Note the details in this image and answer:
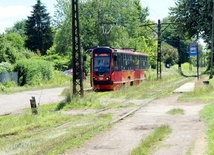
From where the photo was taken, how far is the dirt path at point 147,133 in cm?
1086

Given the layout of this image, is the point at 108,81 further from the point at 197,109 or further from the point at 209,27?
the point at 209,27

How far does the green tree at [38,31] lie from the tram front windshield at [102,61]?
71.3m

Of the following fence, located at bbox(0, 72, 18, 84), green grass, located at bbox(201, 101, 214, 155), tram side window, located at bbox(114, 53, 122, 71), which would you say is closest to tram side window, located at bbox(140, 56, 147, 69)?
tram side window, located at bbox(114, 53, 122, 71)

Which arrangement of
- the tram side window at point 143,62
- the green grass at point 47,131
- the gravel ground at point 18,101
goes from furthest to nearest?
the tram side window at point 143,62 → the gravel ground at point 18,101 → the green grass at point 47,131

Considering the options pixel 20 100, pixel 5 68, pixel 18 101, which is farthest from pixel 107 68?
pixel 5 68

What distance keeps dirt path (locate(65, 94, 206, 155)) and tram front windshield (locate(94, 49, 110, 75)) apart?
15.0 m

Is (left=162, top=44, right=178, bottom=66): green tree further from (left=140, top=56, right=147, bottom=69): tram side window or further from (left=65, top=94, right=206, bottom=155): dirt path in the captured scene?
(left=65, top=94, right=206, bottom=155): dirt path

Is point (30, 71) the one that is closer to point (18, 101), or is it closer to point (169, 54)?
point (18, 101)

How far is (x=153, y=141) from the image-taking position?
39.1ft

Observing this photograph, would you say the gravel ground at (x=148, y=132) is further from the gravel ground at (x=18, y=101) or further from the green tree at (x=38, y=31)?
the green tree at (x=38, y=31)

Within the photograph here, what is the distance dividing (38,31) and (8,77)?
63.0 meters

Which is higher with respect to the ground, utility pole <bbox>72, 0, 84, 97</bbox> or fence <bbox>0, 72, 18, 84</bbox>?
utility pole <bbox>72, 0, 84, 97</bbox>

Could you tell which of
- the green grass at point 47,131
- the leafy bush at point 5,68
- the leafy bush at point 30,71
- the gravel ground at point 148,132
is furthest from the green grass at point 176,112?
the leafy bush at point 30,71

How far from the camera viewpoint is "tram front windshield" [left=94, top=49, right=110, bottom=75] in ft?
114
